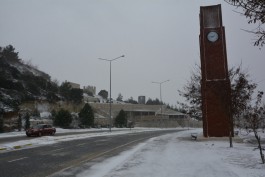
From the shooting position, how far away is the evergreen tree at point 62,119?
223ft

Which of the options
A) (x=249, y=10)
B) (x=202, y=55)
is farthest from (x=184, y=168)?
(x=202, y=55)

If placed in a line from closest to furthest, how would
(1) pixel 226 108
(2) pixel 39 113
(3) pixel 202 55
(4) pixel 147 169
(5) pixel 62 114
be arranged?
(4) pixel 147 169
(1) pixel 226 108
(3) pixel 202 55
(5) pixel 62 114
(2) pixel 39 113

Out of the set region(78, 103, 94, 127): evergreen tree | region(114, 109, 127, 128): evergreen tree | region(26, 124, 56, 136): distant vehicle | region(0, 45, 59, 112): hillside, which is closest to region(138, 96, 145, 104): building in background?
region(114, 109, 127, 128): evergreen tree

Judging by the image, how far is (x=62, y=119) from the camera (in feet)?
225

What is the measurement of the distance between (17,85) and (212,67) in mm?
46648

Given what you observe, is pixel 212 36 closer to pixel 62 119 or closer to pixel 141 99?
pixel 62 119

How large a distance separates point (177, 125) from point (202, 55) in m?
80.1

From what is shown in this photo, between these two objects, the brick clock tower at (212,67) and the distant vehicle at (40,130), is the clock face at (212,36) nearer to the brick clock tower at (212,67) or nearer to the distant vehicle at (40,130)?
the brick clock tower at (212,67)

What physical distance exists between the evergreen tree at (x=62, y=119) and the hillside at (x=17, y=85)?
747 centimetres

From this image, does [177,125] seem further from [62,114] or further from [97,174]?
[97,174]

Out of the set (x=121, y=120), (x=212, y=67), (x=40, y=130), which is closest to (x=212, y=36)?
(x=212, y=67)

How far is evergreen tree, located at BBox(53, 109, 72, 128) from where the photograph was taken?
223 feet

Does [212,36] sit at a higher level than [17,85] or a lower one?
higher

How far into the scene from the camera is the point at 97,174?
12984 millimetres
